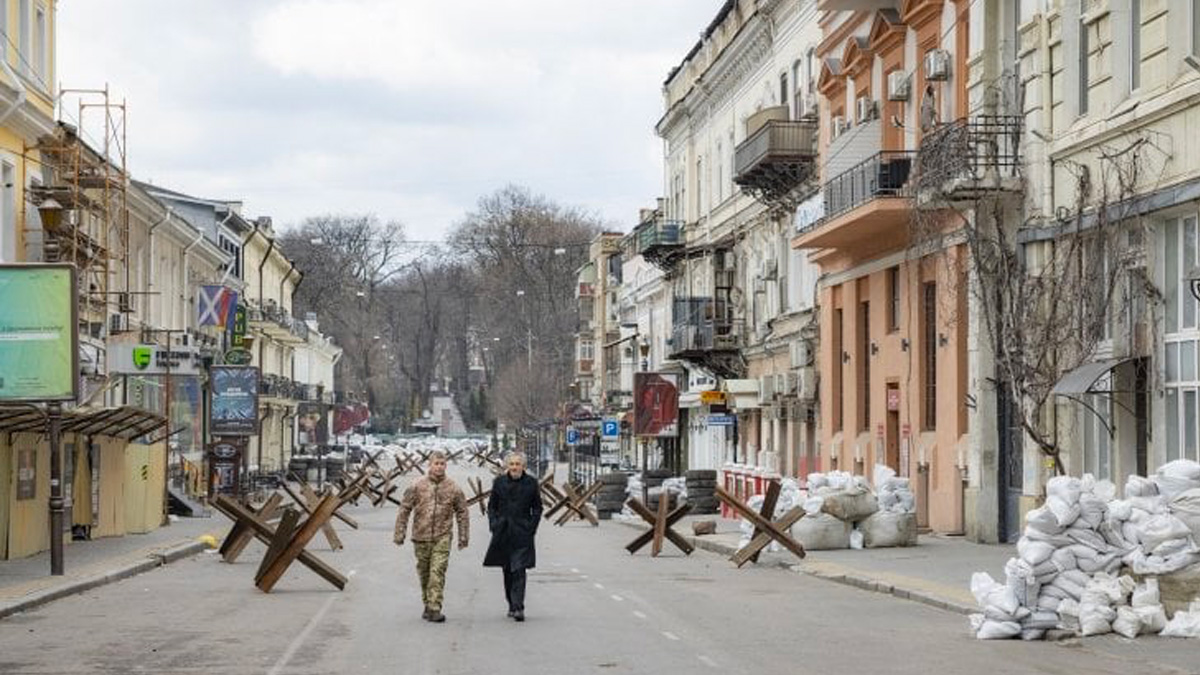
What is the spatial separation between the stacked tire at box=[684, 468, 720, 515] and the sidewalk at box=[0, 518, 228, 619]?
12581mm

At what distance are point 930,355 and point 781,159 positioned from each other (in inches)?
408

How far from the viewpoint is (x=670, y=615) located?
65.7 ft

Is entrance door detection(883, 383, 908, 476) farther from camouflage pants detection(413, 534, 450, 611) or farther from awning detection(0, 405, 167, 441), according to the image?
camouflage pants detection(413, 534, 450, 611)

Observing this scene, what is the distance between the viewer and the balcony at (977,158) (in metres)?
29.5

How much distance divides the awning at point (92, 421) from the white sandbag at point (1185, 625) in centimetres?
1627

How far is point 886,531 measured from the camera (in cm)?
3062

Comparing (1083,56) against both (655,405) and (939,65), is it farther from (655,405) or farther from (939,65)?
(655,405)

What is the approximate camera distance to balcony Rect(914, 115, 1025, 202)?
29.5 meters

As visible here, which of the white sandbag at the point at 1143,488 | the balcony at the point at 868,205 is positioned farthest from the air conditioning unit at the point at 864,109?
the white sandbag at the point at 1143,488

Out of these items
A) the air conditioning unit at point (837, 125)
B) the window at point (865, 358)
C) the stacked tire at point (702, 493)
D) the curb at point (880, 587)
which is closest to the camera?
the curb at point (880, 587)

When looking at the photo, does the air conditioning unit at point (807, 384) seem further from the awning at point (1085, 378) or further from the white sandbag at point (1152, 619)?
the white sandbag at point (1152, 619)

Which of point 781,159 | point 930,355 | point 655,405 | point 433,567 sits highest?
point 781,159

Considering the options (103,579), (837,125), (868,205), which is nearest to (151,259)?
(837,125)

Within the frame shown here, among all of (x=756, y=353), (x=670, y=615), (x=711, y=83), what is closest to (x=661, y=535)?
(x=670, y=615)
